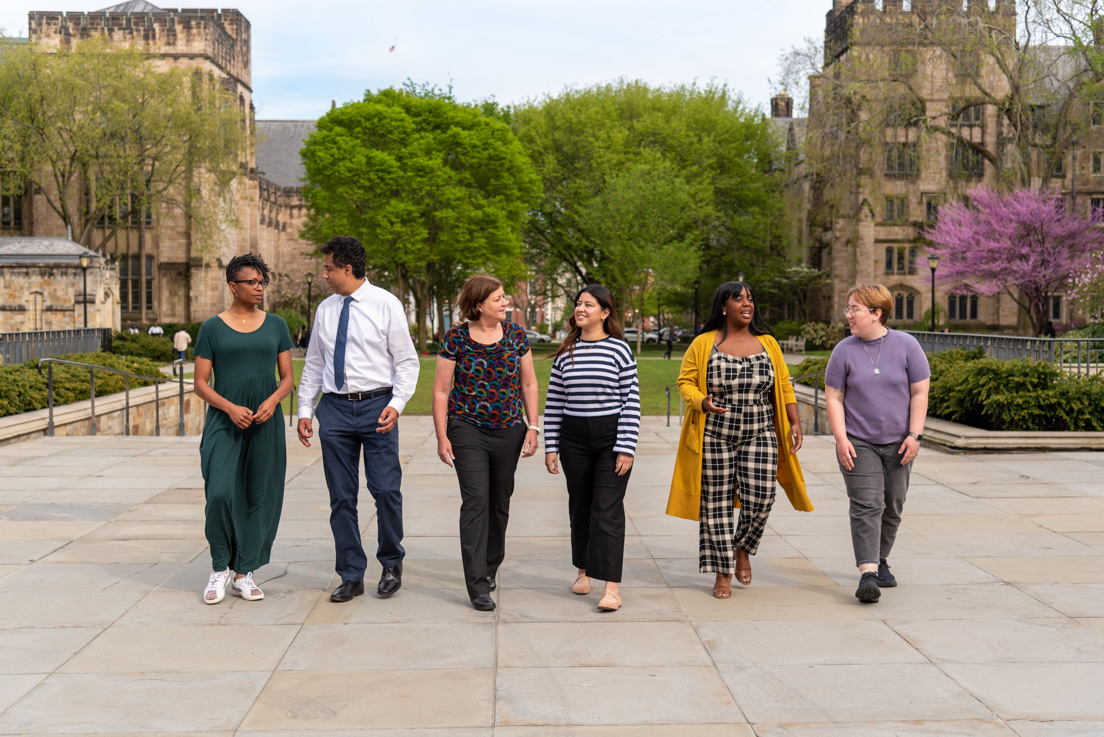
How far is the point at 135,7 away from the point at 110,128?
1701cm

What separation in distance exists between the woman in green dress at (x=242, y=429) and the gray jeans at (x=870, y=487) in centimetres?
324

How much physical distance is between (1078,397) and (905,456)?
8338 millimetres

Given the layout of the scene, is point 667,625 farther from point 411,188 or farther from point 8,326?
point 411,188

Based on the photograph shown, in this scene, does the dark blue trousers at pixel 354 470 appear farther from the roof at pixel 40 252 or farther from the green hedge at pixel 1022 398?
the roof at pixel 40 252

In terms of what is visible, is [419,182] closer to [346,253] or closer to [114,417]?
[114,417]

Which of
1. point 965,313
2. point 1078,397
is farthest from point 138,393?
point 965,313

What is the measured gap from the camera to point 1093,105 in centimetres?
3256

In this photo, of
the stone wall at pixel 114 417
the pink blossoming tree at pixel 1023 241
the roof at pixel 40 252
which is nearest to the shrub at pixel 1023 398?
the stone wall at pixel 114 417

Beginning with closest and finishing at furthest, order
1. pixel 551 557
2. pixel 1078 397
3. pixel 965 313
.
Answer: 1. pixel 551 557
2. pixel 1078 397
3. pixel 965 313

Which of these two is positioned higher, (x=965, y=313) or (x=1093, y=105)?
(x=1093, y=105)

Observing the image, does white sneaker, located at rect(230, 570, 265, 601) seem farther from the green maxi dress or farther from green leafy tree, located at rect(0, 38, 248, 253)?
green leafy tree, located at rect(0, 38, 248, 253)

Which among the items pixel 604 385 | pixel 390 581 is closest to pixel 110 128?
pixel 390 581

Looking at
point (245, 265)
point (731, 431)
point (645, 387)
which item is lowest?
point (645, 387)

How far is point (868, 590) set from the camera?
5.70 meters
